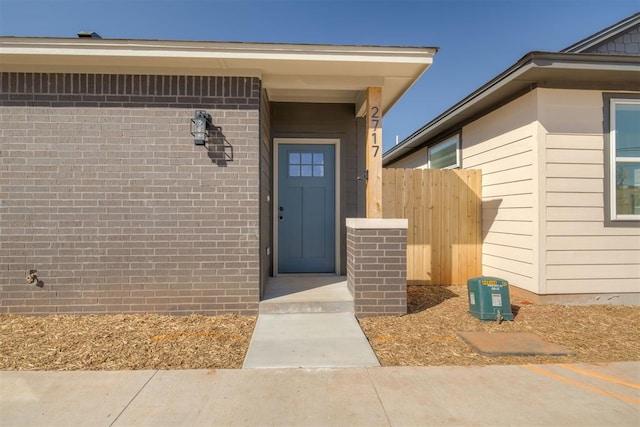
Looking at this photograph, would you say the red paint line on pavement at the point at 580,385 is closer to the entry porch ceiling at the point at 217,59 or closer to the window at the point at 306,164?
the entry porch ceiling at the point at 217,59

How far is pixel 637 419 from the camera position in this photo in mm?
2150

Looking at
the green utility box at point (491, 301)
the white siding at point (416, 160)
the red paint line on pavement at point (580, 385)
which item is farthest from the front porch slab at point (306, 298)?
the white siding at point (416, 160)

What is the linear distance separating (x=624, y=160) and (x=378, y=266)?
367 centimetres

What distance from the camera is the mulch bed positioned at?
2.94 metres

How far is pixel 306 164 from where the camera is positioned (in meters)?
5.61

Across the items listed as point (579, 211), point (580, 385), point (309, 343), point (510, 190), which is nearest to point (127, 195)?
point (309, 343)

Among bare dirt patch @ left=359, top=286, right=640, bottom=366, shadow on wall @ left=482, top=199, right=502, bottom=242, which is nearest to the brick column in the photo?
bare dirt patch @ left=359, top=286, right=640, bottom=366

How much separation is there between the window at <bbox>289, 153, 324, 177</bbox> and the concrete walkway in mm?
1780

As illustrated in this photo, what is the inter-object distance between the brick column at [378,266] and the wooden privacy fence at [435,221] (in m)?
1.61

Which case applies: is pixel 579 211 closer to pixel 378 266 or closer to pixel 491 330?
pixel 491 330

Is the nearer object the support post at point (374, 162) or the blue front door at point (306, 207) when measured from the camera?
the support post at point (374, 162)

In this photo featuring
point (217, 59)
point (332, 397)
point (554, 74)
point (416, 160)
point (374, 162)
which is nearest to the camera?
point (332, 397)

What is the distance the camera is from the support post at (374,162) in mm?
4160

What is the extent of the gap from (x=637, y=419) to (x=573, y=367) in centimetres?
70
